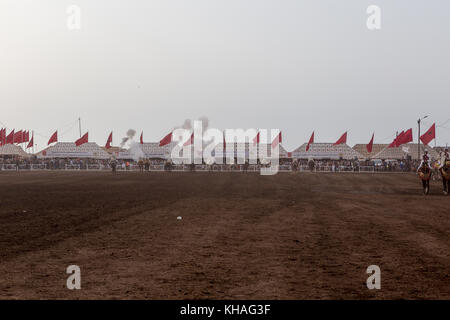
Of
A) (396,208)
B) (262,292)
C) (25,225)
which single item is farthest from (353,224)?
(25,225)

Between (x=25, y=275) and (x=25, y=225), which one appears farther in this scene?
(x=25, y=225)

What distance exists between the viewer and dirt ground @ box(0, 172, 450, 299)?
16.5 ft

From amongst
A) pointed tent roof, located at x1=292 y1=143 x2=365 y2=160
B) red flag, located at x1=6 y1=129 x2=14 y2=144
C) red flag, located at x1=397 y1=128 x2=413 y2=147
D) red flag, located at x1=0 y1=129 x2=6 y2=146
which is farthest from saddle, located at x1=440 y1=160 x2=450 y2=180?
red flag, located at x1=0 y1=129 x2=6 y2=146

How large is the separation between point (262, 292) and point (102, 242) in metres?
4.27

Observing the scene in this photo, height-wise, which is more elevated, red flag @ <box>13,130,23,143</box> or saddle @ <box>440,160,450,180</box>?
red flag @ <box>13,130,23,143</box>

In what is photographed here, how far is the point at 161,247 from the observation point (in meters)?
7.52

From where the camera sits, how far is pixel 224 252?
710 centimetres

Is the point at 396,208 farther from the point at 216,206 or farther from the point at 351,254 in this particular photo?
the point at 351,254

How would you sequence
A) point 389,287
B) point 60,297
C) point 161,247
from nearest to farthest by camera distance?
point 60,297 < point 389,287 < point 161,247

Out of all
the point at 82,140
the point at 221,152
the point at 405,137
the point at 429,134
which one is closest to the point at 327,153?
the point at 405,137

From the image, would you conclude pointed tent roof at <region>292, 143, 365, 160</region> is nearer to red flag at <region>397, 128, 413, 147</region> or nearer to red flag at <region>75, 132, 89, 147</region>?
red flag at <region>397, 128, 413, 147</region>

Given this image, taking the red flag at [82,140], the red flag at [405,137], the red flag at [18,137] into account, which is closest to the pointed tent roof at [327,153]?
the red flag at [405,137]
